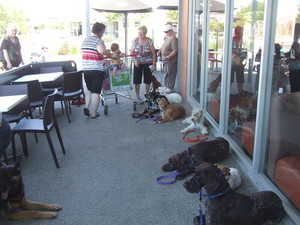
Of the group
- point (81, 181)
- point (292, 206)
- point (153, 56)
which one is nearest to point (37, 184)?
point (81, 181)

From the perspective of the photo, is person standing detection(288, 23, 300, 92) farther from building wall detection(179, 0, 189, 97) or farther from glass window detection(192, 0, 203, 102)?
building wall detection(179, 0, 189, 97)

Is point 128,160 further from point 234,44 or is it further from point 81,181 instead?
point 234,44

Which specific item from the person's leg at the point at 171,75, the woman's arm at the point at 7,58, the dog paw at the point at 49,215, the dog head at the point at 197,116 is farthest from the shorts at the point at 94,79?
the dog paw at the point at 49,215

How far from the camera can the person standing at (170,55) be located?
23.7ft

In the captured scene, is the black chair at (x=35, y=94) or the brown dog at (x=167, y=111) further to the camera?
the brown dog at (x=167, y=111)

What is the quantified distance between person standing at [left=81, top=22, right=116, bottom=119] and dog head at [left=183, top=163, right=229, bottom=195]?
3.69m

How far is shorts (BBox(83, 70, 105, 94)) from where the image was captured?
544 centimetres

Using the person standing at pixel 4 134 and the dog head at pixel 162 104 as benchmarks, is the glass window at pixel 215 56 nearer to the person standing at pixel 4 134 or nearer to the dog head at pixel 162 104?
the dog head at pixel 162 104

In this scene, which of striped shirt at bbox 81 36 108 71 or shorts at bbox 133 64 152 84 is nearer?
striped shirt at bbox 81 36 108 71

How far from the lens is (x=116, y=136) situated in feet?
15.5

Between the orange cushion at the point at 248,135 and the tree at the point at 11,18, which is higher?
the tree at the point at 11,18

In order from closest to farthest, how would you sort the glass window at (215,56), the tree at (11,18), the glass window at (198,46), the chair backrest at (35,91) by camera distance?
1. the glass window at (215,56)
2. the chair backrest at (35,91)
3. the glass window at (198,46)
4. the tree at (11,18)

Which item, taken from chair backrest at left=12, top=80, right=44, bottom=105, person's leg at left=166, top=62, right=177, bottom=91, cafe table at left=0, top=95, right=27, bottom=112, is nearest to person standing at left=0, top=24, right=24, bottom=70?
chair backrest at left=12, top=80, right=44, bottom=105

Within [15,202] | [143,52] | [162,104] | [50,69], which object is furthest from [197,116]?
[50,69]
